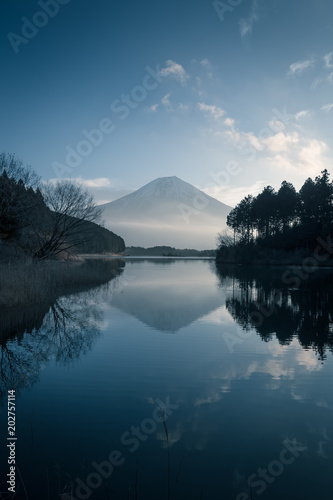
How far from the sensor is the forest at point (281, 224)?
176 feet

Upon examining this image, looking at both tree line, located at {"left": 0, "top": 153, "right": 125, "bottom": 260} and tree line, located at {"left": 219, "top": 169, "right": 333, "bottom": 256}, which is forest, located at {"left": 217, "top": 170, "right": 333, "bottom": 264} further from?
tree line, located at {"left": 0, "top": 153, "right": 125, "bottom": 260}

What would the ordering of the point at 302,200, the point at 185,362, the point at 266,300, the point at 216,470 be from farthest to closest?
the point at 302,200 < the point at 266,300 < the point at 185,362 < the point at 216,470

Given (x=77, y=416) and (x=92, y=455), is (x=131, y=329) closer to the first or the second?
(x=77, y=416)

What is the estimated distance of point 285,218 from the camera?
63844 mm

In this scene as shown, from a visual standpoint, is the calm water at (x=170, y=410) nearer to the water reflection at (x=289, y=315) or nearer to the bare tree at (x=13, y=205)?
the water reflection at (x=289, y=315)

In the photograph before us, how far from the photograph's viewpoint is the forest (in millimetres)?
53719

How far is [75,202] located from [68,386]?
103 feet

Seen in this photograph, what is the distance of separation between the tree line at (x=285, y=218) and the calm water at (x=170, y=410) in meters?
46.8

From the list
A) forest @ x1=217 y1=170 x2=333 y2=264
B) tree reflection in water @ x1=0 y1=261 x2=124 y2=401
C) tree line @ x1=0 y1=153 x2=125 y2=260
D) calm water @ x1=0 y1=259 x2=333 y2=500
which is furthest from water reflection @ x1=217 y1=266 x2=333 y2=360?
forest @ x1=217 y1=170 x2=333 y2=264

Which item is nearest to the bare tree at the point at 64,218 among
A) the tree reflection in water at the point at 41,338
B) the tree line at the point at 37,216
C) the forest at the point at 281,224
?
the tree line at the point at 37,216

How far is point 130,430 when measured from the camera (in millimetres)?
4594

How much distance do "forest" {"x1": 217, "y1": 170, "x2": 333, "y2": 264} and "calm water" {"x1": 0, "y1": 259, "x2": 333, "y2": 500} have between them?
153ft

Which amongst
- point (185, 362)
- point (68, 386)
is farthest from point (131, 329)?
point (68, 386)

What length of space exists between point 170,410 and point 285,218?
6416 centimetres
